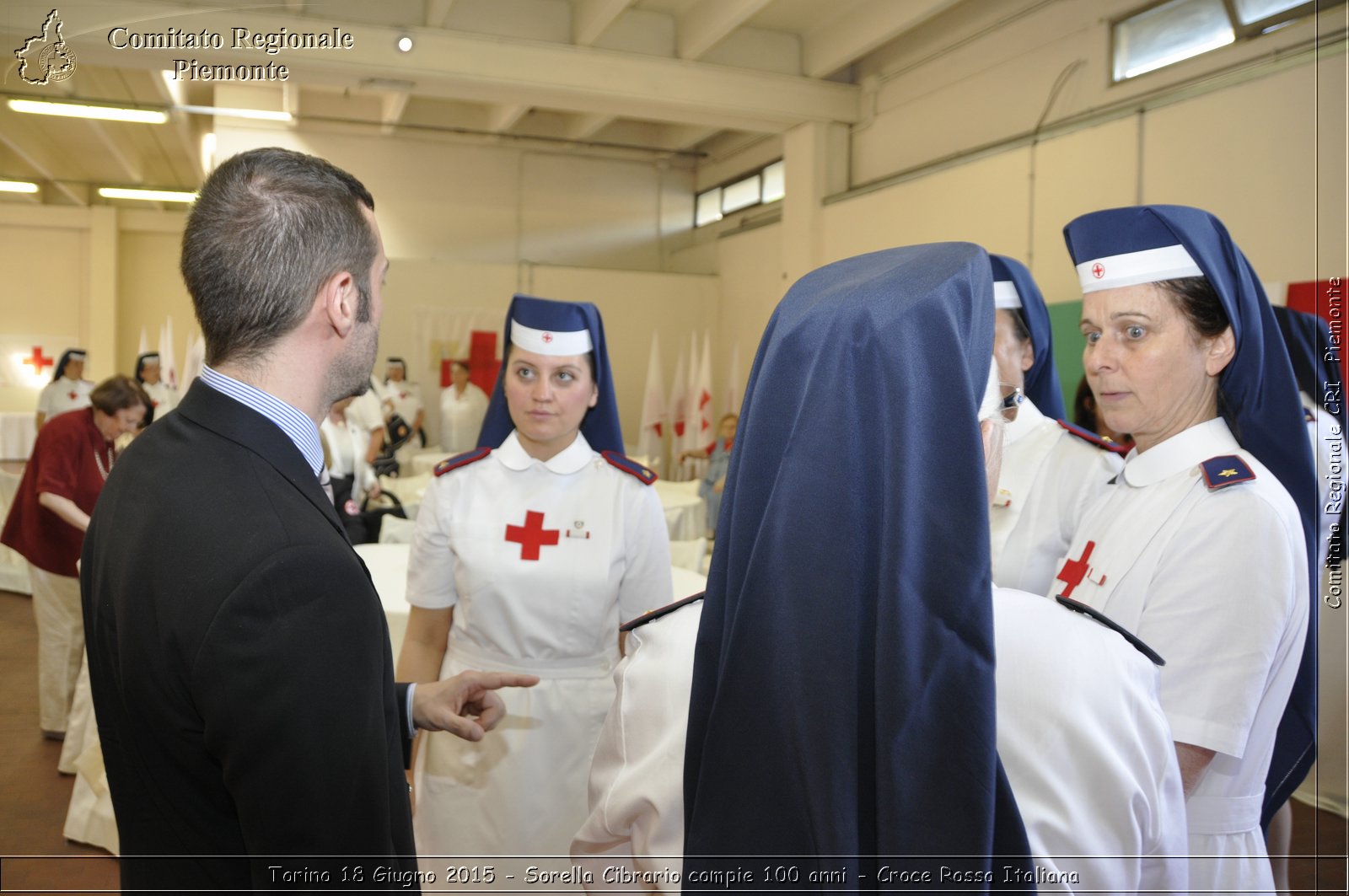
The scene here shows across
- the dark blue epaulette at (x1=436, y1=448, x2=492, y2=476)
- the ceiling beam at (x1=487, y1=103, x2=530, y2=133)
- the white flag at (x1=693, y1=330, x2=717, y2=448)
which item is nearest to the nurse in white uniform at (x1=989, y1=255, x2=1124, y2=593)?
the dark blue epaulette at (x1=436, y1=448, x2=492, y2=476)

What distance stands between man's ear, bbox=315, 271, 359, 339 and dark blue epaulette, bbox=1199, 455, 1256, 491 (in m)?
1.25

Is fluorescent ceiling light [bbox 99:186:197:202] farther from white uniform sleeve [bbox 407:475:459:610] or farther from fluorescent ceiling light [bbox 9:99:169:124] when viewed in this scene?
white uniform sleeve [bbox 407:475:459:610]

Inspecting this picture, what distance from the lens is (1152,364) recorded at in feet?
4.86

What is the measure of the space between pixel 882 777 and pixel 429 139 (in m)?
10.9

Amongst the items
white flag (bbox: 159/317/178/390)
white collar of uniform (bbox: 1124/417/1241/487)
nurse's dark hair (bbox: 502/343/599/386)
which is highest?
white flag (bbox: 159/317/178/390)

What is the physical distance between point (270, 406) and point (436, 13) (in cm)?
630

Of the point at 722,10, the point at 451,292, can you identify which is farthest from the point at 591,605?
the point at 451,292

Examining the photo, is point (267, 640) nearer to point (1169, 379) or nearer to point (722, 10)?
point (1169, 379)

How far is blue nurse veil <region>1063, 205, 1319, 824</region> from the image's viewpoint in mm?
1420

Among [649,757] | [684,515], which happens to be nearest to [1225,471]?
[649,757]

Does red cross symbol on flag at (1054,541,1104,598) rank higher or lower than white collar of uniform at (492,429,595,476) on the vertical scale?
lower

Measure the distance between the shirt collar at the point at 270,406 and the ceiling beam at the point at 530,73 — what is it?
5680 millimetres

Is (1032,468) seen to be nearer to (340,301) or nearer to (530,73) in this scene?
(340,301)

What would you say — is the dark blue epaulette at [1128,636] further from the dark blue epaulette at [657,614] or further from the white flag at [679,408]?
the white flag at [679,408]
